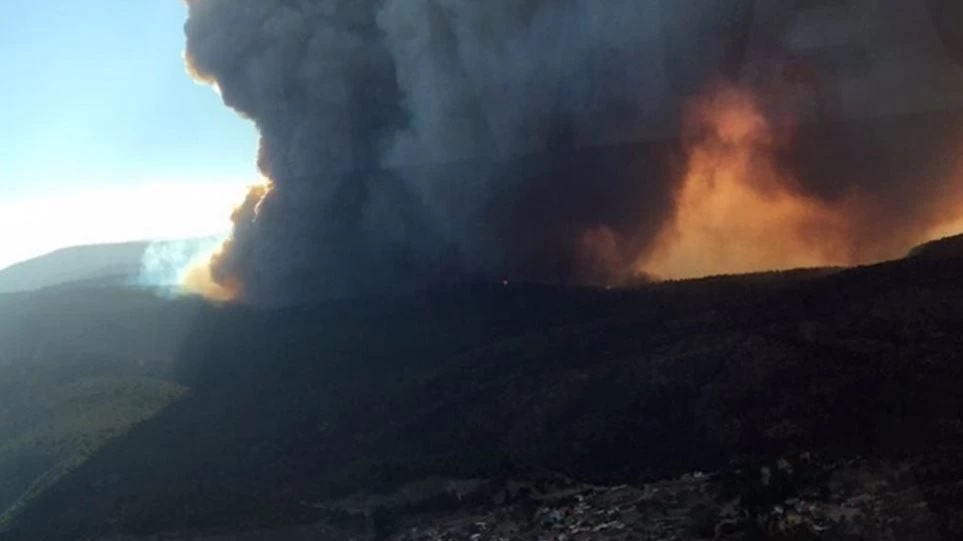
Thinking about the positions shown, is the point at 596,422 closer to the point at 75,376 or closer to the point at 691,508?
the point at 691,508

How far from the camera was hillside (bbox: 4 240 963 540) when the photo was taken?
1476 inches

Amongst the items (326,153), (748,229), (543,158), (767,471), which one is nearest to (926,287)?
(767,471)

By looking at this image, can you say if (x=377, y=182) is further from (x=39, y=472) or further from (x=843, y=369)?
(x=843, y=369)

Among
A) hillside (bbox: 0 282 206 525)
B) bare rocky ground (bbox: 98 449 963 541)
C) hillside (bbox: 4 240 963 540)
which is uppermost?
hillside (bbox: 0 282 206 525)

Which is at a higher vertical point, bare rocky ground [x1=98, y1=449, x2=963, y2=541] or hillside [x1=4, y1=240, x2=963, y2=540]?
hillside [x1=4, y1=240, x2=963, y2=540]

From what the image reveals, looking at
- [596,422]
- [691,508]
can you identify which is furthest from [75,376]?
[691,508]

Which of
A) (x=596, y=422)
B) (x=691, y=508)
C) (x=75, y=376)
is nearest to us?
(x=691, y=508)

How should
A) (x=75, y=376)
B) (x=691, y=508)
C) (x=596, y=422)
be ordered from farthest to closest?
1. (x=75, y=376)
2. (x=596, y=422)
3. (x=691, y=508)

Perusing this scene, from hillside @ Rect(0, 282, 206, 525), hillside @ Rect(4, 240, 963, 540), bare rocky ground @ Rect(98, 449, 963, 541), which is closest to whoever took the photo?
bare rocky ground @ Rect(98, 449, 963, 541)

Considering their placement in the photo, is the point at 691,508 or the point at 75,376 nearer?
the point at 691,508

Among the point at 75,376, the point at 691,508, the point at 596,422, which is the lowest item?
the point at 691,508

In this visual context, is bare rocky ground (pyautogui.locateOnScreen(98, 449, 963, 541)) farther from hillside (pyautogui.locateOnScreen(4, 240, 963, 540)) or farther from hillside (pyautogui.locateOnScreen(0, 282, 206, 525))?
hillside (pyautogui.locateOnScreen(0, 282, 206, 525))

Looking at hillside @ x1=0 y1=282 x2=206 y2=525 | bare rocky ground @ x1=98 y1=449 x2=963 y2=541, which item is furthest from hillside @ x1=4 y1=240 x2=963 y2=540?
hillside @ x1=0 y1=282 x2=206 y2=525

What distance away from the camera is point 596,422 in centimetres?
4503
